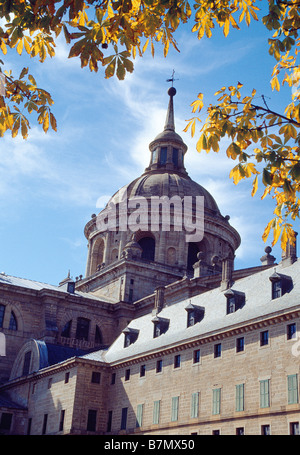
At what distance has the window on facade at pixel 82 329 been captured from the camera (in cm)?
5331

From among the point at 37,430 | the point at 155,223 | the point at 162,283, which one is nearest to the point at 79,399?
the point at 37,430

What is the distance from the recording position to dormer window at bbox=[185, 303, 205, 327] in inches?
1492

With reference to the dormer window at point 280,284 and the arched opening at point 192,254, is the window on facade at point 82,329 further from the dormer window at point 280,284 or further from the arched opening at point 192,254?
the dormer window at point 280,284

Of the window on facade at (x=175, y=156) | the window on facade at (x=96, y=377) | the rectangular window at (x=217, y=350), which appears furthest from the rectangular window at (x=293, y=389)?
the window on facade at (x=175, y=156)

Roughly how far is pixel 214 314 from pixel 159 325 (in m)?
5.81

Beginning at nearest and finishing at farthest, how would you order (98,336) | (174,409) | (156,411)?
(174,409), (156,411), (98,336)

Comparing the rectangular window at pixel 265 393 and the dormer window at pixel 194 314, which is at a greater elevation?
the dormer window at pixel 194 314

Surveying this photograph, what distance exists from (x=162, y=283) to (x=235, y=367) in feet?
89.9

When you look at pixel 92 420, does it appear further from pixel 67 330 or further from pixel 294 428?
pixel 294 428

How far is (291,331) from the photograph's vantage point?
95.9 ft

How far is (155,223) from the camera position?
62406 mm

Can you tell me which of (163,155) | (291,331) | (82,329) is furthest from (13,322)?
(163,155)

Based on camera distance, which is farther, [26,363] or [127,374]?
[26,363]

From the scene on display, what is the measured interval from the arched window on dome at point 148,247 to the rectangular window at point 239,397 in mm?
33143
